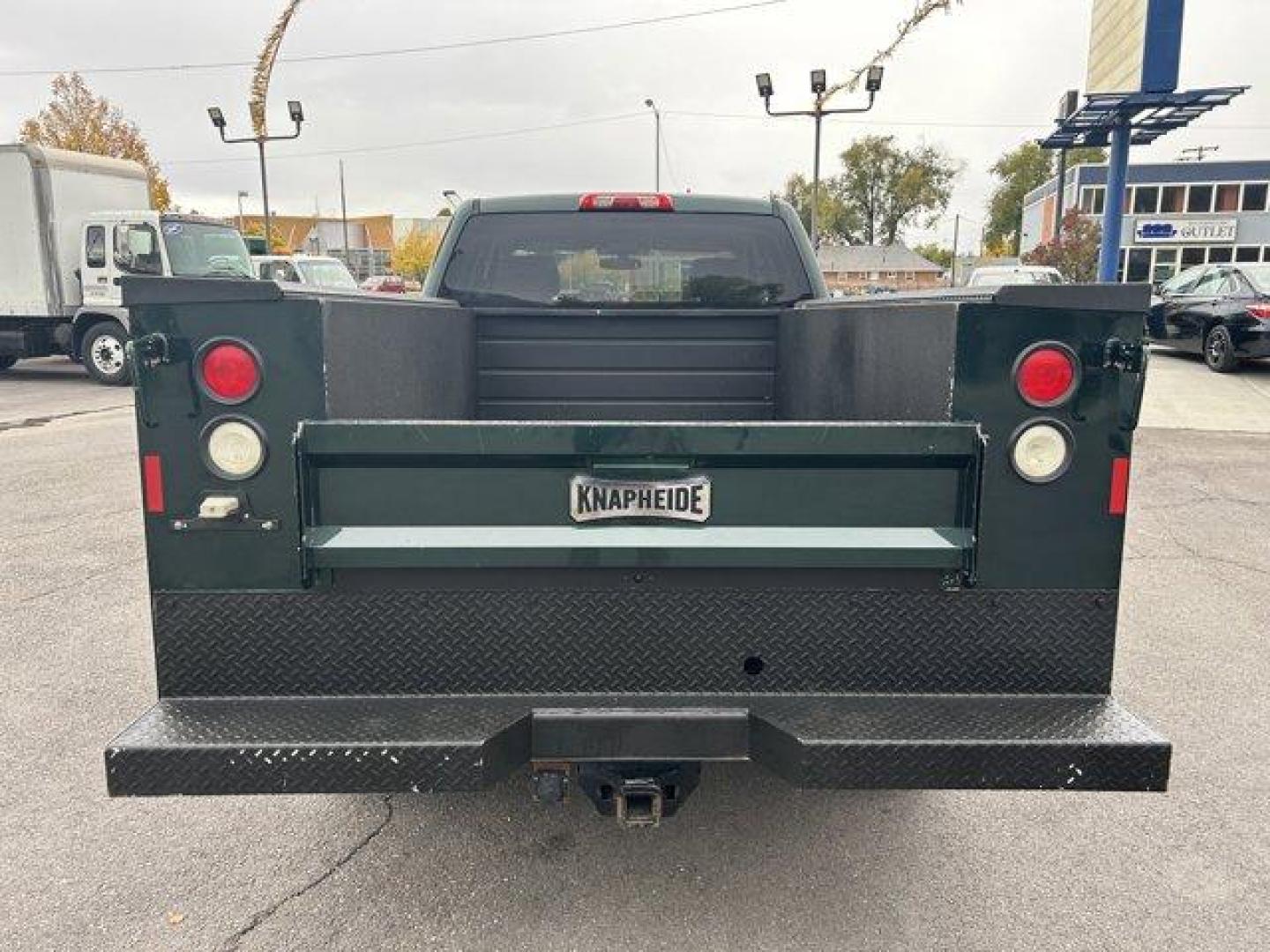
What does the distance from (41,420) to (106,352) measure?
402 centimetres

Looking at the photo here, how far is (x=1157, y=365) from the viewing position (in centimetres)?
1833

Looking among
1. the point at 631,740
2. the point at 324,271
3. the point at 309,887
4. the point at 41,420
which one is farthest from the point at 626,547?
the point at 324,271

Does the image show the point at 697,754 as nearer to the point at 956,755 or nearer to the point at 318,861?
the point at 956,755

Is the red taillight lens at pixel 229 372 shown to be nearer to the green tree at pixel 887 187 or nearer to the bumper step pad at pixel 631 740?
the bumper step pad at pixel 631 740

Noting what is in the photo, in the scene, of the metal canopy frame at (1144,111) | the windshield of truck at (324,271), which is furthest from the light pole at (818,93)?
the windshield of truck at (324,271)

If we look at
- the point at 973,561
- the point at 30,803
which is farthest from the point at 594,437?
the point at 30,803

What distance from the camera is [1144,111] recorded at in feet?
61.2

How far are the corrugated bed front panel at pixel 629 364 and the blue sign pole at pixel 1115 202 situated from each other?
1637cm

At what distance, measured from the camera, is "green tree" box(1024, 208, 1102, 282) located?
117 feet

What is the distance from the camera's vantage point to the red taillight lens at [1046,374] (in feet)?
7.71

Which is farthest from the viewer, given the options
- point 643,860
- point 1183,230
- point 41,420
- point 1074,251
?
point 1183,230

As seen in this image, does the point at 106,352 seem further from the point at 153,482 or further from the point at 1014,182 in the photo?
the point at 1014,182

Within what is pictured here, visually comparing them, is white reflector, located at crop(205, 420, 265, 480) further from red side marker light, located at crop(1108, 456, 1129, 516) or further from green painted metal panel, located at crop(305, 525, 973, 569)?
red side marker light, located at crop(1108, 456, 1129, 516)

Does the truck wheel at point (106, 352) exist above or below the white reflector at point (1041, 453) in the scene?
below
